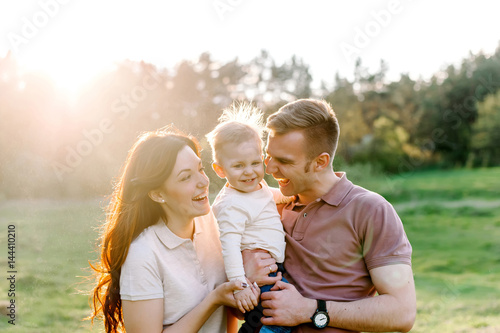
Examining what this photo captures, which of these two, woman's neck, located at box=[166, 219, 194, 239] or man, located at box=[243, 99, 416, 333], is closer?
man, located at box=[243, 99, 416, 333]

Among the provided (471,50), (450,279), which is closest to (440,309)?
(450,279)

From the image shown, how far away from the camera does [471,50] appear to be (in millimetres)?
26172

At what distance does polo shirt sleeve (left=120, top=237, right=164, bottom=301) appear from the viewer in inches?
92.4

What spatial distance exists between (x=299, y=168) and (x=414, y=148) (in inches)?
920

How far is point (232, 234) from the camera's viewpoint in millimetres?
2525

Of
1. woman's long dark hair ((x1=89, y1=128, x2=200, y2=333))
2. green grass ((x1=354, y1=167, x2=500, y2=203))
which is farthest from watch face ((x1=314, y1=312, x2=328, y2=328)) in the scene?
green grass ((x1=354, y1=167, x2=500, y2=203))

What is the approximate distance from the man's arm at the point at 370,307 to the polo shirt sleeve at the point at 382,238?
4cm

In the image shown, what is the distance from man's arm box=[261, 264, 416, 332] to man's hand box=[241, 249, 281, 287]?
7 cm

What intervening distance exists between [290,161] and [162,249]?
0.86 m

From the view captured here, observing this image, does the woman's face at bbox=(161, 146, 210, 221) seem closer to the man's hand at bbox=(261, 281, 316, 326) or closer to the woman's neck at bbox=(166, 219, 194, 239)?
the woman's neck at bbox=(166, 219, 194, 239)

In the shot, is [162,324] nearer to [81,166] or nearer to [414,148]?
[81,166]

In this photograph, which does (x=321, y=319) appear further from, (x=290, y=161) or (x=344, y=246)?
(x=290, y=161)

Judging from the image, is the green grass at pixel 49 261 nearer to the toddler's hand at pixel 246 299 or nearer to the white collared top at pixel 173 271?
the white collared top at pixel 173 271

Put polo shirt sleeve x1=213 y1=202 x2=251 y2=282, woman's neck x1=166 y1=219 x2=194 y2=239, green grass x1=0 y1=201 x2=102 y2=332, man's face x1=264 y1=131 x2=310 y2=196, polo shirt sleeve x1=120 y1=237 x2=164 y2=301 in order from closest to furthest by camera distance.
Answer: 1. polo shirt sleeve x1=120 y1=237 x2=164 y2=301
2. polo shirt sleeve x1=213 y1=202 x2=251 y2=282
3. woman's neck x1=166 y1=219 x2=194 y2=239
4. man's face x1=264 y1=131 x2=310 y2=196
5. green grass x1=0 y1=201 x2=102 y2=332
